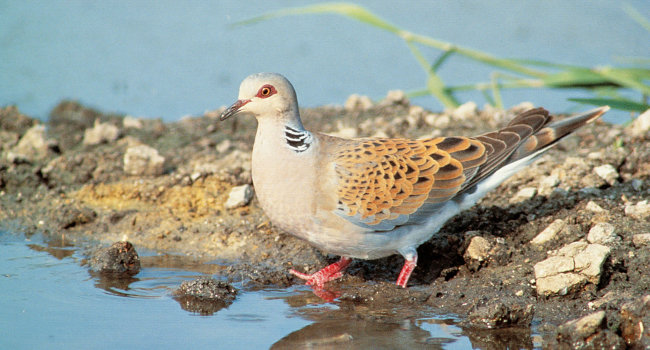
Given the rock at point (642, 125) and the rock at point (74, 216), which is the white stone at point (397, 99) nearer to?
the rock at point (642, 125)

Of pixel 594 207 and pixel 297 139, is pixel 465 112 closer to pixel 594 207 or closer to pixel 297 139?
pixel 594 207

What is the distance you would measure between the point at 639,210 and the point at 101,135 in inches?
160

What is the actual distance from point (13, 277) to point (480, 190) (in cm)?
277

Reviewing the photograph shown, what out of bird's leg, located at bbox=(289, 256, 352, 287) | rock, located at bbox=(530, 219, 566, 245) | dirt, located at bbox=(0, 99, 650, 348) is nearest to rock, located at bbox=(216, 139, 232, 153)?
dirt, located at bbox=(0, 99, 650, 348)

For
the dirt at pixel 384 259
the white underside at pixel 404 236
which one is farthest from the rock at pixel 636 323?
the white underside at pixel 404 236

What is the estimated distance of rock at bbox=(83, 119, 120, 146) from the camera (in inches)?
250

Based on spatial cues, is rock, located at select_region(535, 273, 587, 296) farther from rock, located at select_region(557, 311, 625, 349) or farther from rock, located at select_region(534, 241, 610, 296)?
rock, located at select_region(557, 311, 625, 349)

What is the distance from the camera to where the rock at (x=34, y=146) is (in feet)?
20.0

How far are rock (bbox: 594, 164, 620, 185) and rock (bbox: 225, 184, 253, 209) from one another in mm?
2334

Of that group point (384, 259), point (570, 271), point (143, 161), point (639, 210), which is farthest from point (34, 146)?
point (639, 210)

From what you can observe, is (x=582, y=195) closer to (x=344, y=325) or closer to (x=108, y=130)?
(x=344, y=325)

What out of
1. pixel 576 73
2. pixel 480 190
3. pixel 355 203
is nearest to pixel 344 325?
pixel 355 203

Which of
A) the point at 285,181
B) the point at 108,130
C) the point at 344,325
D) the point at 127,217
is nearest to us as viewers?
the point at 344,325

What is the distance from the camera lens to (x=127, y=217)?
546cm
